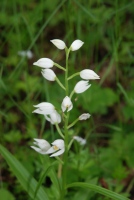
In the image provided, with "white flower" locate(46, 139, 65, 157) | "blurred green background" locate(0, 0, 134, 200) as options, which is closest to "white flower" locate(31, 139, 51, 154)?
"white flower" locate(46, 139, 65, 157)

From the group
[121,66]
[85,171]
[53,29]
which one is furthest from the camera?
[53,29]

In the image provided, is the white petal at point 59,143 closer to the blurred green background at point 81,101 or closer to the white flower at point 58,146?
the white flower at point 58,146

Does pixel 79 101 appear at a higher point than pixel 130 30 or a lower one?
lower

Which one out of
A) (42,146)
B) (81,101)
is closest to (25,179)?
(42,146)

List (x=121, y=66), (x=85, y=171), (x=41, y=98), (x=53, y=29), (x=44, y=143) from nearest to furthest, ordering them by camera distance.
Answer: (x=44, y=143) < (x=85, y=171) < (x=41, y=98) < (x=121, y=66) < (x=53, y=29)

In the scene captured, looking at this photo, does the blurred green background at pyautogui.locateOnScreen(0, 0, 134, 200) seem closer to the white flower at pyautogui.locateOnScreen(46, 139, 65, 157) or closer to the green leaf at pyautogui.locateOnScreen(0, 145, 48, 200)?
the green leaf at pyautogui.locateOnScreen(0, 145, 48, 200)

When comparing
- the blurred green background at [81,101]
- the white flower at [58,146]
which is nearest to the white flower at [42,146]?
the white flower at [58,146]

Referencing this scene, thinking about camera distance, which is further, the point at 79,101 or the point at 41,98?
the point at 41,98

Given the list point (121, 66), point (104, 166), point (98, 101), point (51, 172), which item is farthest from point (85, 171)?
point (121, 66)

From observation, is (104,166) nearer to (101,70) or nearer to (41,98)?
(41,98)
